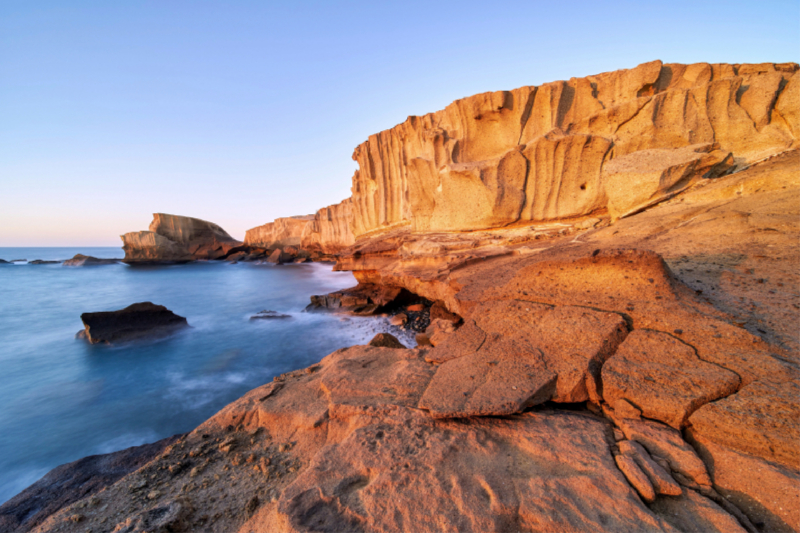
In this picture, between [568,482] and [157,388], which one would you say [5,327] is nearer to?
[157,388]

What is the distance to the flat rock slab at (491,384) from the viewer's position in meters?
1.57

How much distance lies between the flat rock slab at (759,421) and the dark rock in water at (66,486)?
3.62m

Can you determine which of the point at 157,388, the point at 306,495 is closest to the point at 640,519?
the point at 306,495

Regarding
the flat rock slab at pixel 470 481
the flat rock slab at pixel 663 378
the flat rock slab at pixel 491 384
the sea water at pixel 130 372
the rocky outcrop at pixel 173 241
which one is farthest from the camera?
the rocky outcrop at pixel 173 241

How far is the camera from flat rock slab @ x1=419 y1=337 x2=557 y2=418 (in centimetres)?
157

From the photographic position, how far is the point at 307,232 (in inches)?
949

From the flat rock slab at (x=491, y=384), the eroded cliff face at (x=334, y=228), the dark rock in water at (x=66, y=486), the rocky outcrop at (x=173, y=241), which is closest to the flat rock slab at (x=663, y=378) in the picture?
the flat rock slab at (x=491, y=384)

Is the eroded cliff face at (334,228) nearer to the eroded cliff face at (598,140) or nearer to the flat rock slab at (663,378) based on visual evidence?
the eroded cliff face at (598,140)

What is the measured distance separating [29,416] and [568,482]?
→ 6.23 metres

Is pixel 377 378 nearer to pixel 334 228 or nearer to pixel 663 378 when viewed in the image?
pixel 663 378

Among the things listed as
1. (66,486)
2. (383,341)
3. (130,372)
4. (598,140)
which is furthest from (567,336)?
(130,372)

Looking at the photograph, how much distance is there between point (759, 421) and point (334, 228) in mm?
20001

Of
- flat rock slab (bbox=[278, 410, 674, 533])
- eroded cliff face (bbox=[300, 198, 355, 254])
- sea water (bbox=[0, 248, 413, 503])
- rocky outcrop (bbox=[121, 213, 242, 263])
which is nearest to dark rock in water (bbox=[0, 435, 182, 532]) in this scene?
sea water (bbox=[0, 248, 413, 503])

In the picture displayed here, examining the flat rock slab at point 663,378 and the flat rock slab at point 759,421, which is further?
the flat rock slab at point 663,378
